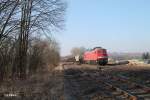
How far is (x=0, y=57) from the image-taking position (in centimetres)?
3080

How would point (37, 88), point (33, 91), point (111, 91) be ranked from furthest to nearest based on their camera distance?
point (37, 88)
point (111, 91)
point (33, 91)

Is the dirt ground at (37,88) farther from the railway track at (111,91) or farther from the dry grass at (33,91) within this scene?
the railway track at (111,91)

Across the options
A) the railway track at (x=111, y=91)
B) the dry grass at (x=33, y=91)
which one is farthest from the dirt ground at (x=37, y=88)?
the railway track at (x=111, y=91)

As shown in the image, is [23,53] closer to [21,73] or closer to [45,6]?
[21,73]

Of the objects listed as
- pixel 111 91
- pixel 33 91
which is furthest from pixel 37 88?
pixel 111 91

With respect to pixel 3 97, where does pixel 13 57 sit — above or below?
above

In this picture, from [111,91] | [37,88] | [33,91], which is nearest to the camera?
[33,91]

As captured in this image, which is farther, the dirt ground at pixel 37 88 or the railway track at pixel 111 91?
the dirt ground at pixel 37 88

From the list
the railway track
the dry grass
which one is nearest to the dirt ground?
the dry grass

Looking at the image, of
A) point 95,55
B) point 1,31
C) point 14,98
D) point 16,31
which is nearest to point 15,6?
point 1,31

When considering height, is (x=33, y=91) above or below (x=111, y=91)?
above

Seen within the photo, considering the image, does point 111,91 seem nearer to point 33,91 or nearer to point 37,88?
point 33,91

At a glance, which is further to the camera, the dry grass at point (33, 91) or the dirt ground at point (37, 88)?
the dirt ground at point (37, 88)

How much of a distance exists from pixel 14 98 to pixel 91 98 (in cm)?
357
